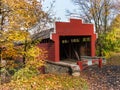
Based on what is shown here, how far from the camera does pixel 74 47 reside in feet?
72.8

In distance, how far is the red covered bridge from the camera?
18016 mm

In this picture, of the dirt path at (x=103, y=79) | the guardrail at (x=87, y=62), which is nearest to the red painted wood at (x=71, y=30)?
the guardrail at (x=87, y=62)

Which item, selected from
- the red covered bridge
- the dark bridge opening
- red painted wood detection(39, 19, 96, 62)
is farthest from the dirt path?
the dark bridge opening

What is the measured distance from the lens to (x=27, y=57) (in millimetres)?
12195

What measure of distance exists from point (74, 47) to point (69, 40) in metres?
0.95

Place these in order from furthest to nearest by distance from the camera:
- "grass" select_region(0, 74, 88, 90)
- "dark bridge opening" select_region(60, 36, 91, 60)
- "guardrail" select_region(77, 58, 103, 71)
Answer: "dark bridge opening" select_region(60, 36, 91, 60), "guardrail" select_region(77, 58, 103, 71), "grass" select_region(0, 74, 88, 90)

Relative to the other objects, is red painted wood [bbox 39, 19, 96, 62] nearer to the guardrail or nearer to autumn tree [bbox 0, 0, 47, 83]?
the guardrail

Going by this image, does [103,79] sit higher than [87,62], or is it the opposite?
[87,62]

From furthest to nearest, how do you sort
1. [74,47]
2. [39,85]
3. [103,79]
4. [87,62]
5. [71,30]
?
[74,47], [71,30], [87,62], [103,79], [39,85]

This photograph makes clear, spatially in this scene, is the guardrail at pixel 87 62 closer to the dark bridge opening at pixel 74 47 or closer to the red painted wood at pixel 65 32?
the red painted wood at pixel 65 32

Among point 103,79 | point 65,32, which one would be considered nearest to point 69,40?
point 65,32

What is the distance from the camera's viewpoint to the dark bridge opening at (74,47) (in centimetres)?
2145

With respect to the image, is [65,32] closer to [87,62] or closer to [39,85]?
[87,62]

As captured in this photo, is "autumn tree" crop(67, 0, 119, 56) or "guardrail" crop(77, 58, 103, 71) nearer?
"guardrail" crop(77, 58, 103, 71)
